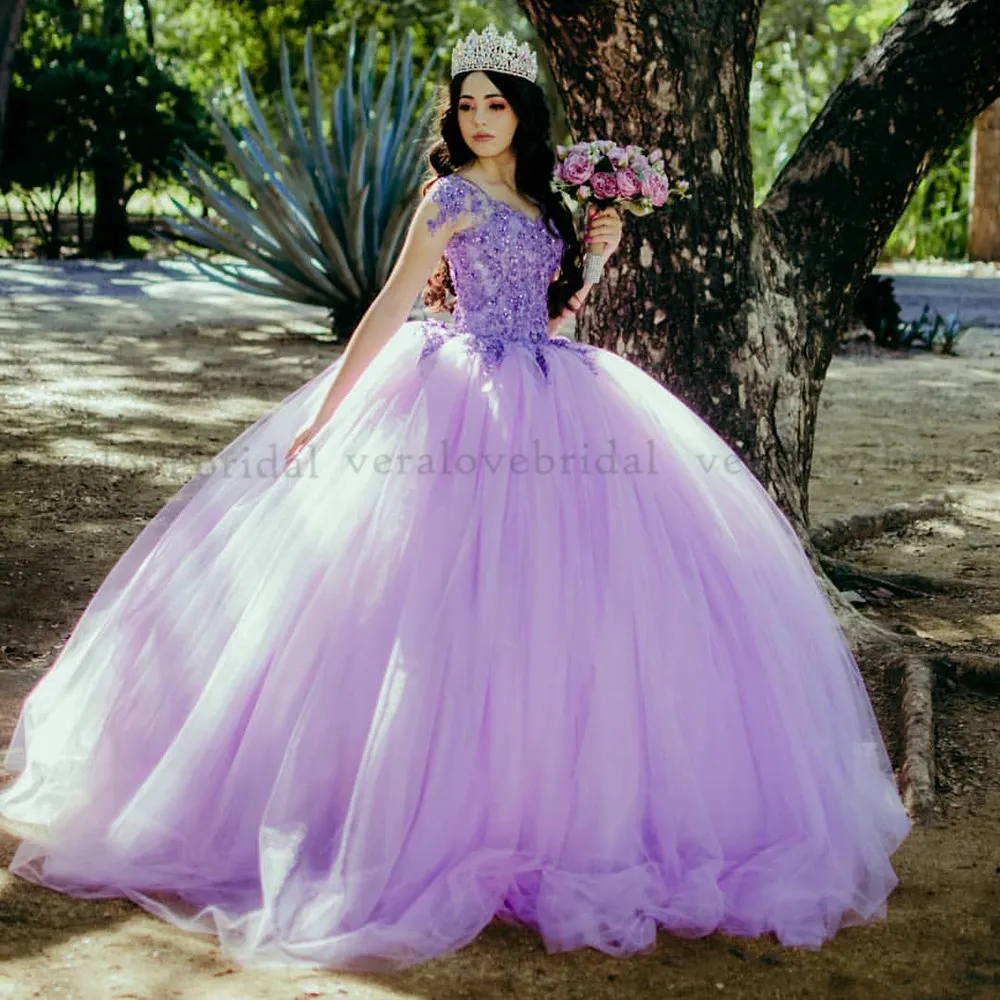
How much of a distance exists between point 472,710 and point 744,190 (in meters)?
2.31

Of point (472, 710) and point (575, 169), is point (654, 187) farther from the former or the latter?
point (472, 710)

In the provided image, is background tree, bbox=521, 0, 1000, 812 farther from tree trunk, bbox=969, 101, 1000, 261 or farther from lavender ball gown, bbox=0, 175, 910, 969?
tree trunk, bbox=969, 101, 1000, 261

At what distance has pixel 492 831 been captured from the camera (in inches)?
113

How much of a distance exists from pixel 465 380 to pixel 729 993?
1507 mm

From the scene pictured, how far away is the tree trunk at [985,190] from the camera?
700 inches

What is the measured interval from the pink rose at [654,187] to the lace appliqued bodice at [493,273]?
258mm

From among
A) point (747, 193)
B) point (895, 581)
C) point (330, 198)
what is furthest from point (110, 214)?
point (747, 193)

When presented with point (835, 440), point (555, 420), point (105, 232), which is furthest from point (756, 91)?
point (555, 420)

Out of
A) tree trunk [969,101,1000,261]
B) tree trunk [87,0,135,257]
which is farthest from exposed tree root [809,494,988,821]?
tree trunk [969,101,1000,261]

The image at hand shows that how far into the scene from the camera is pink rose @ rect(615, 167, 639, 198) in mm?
3541

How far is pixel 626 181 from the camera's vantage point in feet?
11.6

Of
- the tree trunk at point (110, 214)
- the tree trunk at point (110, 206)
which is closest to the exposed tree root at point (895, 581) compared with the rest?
the tree trunk at point (110, 206)

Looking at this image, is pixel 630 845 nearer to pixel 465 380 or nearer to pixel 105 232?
pixel 465 380

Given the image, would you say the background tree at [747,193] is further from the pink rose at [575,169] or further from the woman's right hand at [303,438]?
the woman's right hand at [303,438]
